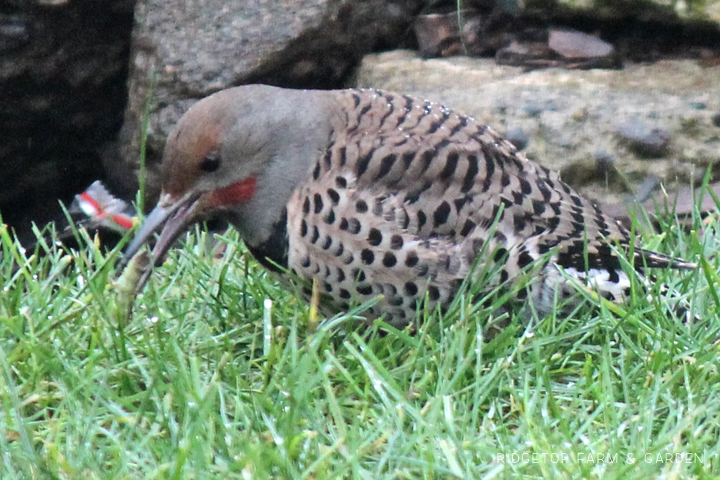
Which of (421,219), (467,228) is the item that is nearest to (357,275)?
(421,219)

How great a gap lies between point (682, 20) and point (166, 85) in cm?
276

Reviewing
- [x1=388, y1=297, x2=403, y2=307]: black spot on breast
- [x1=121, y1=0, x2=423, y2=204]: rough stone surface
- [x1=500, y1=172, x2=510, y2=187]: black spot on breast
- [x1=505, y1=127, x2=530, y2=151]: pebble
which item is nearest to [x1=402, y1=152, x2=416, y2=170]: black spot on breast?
[x1=500, y1=172, x2=510, y2=187]: black spot on breast

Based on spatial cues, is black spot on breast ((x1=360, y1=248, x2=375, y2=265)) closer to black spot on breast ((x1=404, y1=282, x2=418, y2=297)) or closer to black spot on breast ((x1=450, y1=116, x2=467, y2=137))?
black spot on breast ((x1=404, y1=282, x2=418, y2=297))

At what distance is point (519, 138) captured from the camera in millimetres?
4914

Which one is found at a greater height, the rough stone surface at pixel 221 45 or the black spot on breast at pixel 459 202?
the rough stone surface at pixel 221 45

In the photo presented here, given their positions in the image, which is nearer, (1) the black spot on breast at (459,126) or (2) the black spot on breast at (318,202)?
(2) the black spot on breast at (318,202)

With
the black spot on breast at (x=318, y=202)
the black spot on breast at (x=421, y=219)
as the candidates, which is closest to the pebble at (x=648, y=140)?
the black spot on breast at (x=421, y=219)

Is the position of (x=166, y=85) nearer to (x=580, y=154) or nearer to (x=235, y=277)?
(x=235, y=277)

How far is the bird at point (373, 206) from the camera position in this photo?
331cm

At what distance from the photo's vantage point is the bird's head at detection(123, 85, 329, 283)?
340 cm

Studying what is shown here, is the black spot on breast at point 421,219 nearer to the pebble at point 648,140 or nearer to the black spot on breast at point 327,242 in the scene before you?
the black spot on breast at point 327,242

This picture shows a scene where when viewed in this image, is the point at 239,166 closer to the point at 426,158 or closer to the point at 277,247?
the point at 277,247

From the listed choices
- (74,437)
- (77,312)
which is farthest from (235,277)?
(74,437)

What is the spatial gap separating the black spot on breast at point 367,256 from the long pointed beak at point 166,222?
63cm
